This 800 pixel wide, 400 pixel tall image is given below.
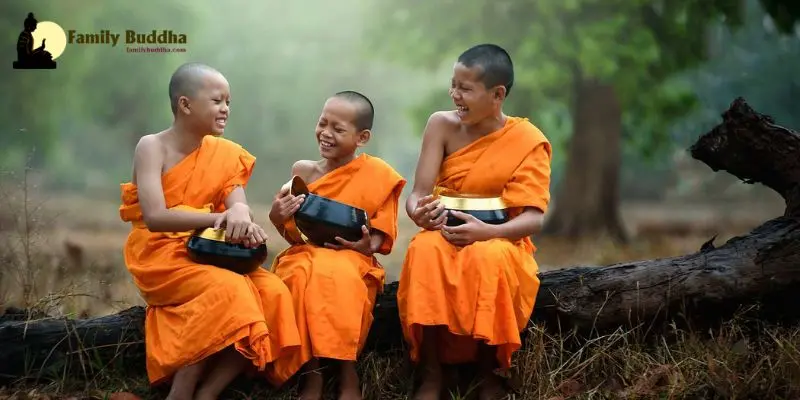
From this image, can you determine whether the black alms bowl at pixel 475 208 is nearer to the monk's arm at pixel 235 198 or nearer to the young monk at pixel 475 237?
the young monk at pixel 475 237

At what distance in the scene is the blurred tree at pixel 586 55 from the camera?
11.6 m

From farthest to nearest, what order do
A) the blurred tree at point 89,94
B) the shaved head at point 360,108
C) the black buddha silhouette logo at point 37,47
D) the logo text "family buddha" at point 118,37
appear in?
1. the blurred tree at point 89,94
2. the black buddha silhouette logo at point 37,47
3. the logo text "family buddha" at point 118,37
4. the shaved head at point 360,108

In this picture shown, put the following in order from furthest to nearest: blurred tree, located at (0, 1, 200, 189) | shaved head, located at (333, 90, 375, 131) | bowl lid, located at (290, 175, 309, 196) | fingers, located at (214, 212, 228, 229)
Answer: blurred tree, located at (0, 1, 200, 189), shaved head, located at (333, 90, 375, 131), bowl lid, located at (290, 175, 309, 196), fingers, located at (214, 212, 228, 229)

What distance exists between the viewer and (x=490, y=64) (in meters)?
4.22

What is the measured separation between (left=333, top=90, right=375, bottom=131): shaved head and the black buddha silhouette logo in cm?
372

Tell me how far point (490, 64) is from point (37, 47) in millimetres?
6258

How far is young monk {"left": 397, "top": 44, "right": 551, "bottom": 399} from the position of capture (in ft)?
12.9

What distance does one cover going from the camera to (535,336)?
4.27 m

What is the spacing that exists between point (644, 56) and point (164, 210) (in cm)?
868

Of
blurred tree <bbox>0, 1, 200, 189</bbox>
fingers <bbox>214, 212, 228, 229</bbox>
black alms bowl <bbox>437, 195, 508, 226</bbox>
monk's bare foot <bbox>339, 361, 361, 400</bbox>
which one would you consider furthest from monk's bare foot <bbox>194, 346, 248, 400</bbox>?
blurred tree <bbox>0, 1, 200, 189</bbox>

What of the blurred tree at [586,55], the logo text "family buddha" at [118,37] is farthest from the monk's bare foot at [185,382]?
the blurred tree at [586,55]

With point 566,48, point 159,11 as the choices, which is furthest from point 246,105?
point 566,48

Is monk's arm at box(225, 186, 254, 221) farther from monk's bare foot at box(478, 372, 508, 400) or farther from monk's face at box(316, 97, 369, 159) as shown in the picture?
monk's bare foot at box(478, 372, 508, 400)

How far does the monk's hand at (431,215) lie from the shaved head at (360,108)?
48 cm
